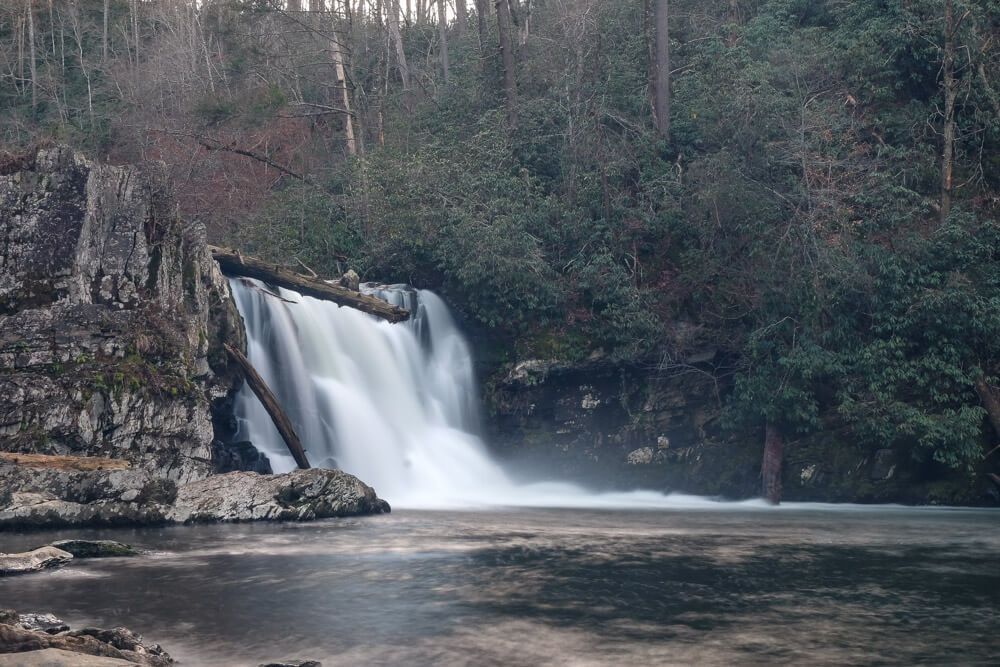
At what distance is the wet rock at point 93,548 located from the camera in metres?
13.7

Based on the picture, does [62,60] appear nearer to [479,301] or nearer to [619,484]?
[479,301]

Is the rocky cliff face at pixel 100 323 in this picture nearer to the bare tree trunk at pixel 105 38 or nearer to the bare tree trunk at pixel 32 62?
→ the bare tree trunk at pixel 32 62

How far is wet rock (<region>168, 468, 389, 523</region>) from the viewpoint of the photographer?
58.1 feet

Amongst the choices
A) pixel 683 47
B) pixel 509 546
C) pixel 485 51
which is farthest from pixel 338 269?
pixel 509 546

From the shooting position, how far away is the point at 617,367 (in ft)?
84.7

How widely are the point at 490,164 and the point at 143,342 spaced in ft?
47.5

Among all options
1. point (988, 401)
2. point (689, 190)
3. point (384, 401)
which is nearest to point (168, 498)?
point (384, 401)

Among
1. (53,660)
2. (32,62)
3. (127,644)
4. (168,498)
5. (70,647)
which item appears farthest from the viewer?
(32,62)

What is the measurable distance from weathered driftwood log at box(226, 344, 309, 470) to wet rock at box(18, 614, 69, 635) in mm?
12125

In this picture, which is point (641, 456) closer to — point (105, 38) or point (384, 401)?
point (384, 401)

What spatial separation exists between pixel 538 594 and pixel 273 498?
816cm

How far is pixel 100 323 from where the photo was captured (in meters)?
18.7

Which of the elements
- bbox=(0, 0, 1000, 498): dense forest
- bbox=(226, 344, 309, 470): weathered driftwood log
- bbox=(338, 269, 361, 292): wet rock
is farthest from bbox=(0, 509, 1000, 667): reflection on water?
bbox=(338, 269, 361, 292): wet rock

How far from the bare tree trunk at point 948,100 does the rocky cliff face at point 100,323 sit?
18246 millimetres
